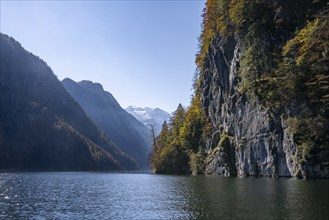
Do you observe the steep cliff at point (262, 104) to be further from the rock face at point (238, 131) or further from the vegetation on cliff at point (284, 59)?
the vegetation on cliff at point (284, 59)

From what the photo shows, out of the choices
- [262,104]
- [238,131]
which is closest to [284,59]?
[262,104]

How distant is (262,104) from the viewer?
79.8m

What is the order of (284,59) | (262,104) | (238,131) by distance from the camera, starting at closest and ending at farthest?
1. (284,59)
2. (262,104)
3. (238,131)

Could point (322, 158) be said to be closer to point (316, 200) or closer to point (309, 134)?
point (309, 134)

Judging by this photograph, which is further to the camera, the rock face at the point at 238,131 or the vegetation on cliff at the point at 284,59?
the rock face at the point at 238,131

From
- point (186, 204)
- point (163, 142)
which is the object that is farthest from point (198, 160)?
point (186, 204)

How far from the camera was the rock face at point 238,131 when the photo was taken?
245ft

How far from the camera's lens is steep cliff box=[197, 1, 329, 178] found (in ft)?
220

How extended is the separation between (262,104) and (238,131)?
14349 millimetres

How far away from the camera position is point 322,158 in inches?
2596

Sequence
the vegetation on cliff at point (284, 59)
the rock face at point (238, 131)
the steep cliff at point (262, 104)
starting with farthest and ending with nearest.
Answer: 1. the rock face at point (238, 131)
2. the steep cliff at point (262, 104)
3. the vegetation on cliff at point (284, 59)

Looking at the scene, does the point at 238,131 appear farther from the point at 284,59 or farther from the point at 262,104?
the point at 284,59

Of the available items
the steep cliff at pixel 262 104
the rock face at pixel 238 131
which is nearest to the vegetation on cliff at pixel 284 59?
the steep cliff at pixel 262 104

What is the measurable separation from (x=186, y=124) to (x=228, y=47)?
32.5 meters
